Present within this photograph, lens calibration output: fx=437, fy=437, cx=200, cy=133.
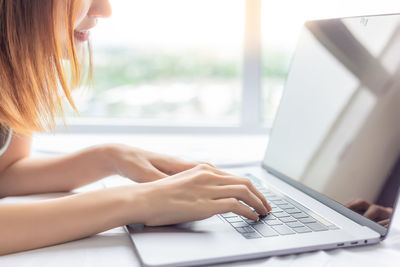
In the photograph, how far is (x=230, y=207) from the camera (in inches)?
21.3

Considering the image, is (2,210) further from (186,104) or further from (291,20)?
(186,104)

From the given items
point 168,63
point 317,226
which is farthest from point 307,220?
point 168,63

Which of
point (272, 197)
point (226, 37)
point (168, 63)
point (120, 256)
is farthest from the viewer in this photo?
point (168, 63)

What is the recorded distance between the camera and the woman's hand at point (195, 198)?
527mm

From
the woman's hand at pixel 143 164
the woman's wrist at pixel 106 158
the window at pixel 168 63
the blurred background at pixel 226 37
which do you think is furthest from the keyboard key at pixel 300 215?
the blurred background at pixel 226 37

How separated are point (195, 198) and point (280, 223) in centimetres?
11

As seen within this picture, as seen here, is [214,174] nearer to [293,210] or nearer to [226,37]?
[293,210]

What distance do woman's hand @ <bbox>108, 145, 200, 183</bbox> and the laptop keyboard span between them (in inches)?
6.0

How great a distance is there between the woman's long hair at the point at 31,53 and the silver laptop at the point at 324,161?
30 centimetres

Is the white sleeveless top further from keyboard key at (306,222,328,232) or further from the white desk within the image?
keyboard key at (306,222,328,232)

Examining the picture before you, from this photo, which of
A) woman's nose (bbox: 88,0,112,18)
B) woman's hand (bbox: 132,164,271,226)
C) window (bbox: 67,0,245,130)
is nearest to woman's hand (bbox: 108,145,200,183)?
woman's hand (bbox: 132,164,271,226)

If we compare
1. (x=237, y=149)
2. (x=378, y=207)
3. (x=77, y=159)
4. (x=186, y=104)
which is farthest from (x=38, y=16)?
(x=186, y=104)

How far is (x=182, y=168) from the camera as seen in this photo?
28.0 inches

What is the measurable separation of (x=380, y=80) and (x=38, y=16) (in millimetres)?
501
